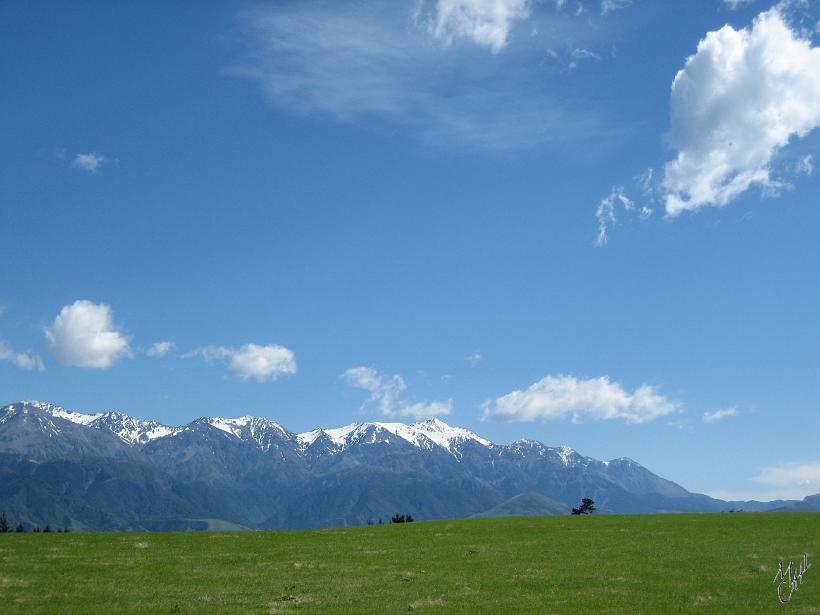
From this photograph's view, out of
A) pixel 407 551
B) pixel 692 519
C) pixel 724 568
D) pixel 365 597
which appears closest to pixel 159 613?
pixel 365 597

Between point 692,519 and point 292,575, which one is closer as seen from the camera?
point 292,575

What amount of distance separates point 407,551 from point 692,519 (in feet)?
116

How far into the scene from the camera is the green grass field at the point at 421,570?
3347cm

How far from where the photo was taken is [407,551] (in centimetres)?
5150

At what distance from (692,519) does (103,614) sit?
59135mm

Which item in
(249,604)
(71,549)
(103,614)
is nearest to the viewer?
(103,614)

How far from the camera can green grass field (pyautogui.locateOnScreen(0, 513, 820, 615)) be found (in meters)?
33.5

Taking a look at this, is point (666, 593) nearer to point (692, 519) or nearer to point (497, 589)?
point (497, 589)

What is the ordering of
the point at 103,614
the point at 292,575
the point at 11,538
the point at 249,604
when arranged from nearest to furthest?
1. the point at 103,614
2. the point at 249,604
3. the point at 292,575
4. the point at 11,538

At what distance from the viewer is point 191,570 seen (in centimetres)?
4312

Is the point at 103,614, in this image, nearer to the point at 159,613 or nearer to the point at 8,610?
the point at 159,613

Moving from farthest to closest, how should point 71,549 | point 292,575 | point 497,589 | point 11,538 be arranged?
1. point 11,538
2. point 71,549
3. point 292,575
4. point 497,589

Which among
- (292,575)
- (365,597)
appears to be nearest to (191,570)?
(292,575)

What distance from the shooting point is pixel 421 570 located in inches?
1703
